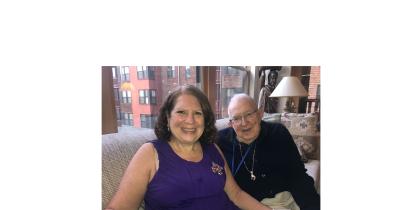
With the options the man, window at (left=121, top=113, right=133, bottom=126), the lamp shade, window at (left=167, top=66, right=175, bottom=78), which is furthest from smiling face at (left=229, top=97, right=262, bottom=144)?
window at (left=121, top=113, right=133, bottom=126)

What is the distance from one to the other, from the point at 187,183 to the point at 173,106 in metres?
0.29

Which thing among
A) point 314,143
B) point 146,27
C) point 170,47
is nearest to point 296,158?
point 314,143

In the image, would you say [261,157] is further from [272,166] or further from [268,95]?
[268,95]

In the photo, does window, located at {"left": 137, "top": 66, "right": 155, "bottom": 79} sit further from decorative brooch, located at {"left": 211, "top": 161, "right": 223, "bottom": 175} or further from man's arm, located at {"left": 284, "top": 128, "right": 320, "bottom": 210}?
man's arm, located at {"left": 284, "top": 128, "right": 320, "bottom": 210}

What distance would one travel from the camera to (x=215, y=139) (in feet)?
3.52

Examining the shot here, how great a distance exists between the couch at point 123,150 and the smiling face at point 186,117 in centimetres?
8

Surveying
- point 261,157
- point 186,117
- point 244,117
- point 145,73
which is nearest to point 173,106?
point 186,117

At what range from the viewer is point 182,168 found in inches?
40.1

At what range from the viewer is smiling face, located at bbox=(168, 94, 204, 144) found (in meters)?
1.02

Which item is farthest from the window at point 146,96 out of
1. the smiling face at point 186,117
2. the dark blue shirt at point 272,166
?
the dark blue shirt at point 272,166
